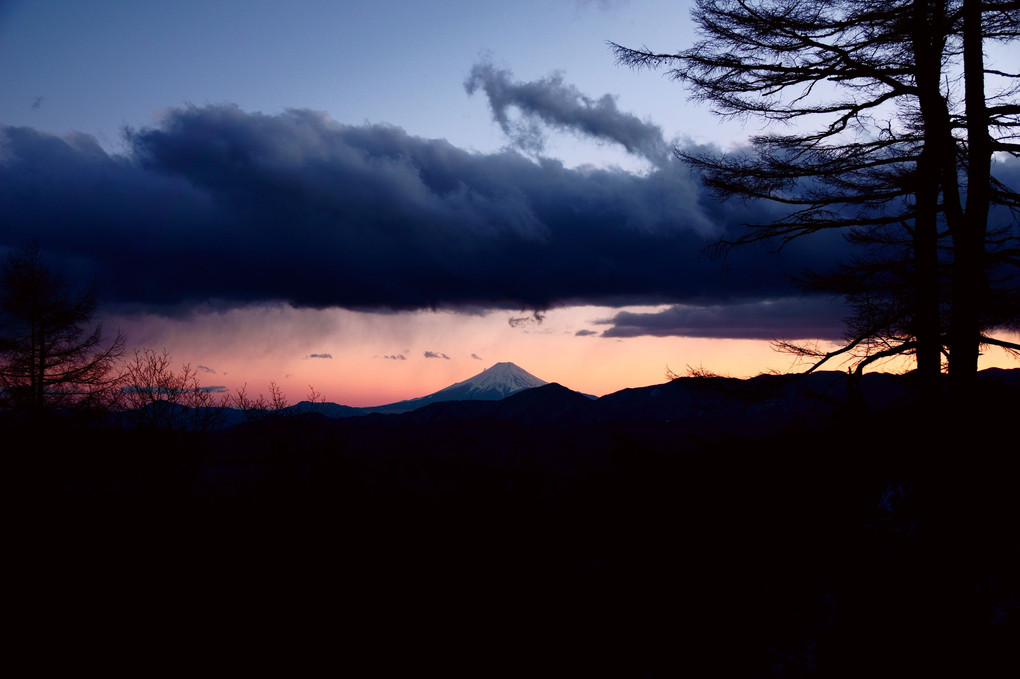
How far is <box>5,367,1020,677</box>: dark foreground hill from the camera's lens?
676 centimetres

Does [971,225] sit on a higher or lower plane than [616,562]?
higher

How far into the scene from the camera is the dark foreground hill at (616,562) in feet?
22.2

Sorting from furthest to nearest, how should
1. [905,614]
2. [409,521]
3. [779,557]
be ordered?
[409,521] → [779,557] → [905,614]

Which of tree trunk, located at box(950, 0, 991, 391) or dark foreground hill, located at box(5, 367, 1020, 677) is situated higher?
tree trunk, located at box(950, 0, 991, 391)

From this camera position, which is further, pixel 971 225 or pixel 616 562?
pixel 616 562

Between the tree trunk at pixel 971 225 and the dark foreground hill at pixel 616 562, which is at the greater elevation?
the tree trunk at pixel 971 225

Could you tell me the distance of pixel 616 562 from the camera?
397 inches

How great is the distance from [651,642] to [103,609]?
15707mm

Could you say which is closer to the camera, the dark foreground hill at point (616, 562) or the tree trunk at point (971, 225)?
the dark foreground hill at point (616, 562)

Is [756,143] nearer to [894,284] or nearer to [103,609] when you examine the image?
[894,284]

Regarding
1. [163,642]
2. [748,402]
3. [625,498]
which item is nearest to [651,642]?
[625,498]

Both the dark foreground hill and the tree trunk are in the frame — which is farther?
the tree trunk

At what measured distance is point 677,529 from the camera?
9.27m

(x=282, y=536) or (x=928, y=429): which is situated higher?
(x=928, y=429)
